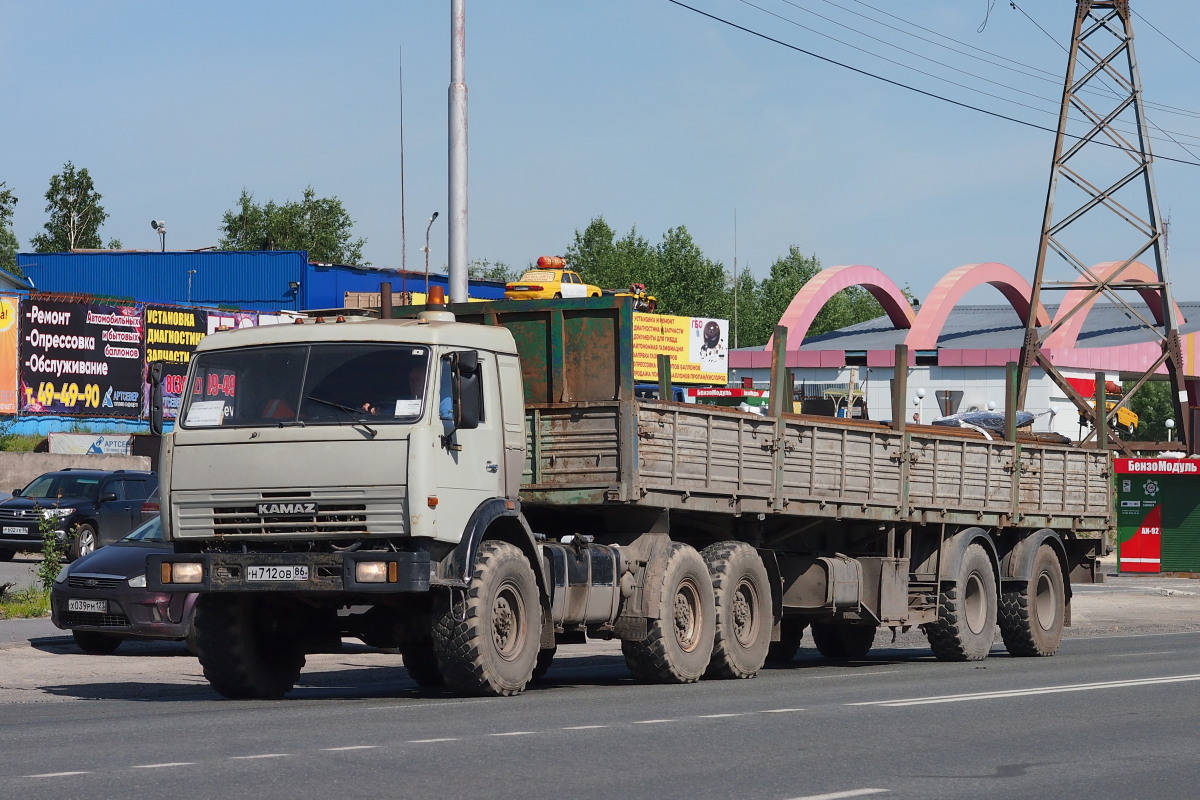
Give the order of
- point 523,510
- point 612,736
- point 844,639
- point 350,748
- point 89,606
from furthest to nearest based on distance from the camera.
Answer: point 844,639
point 89,606
point 523,510
point 612,736
point 350,748

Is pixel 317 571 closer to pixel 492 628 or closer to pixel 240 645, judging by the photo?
pixel 492 628

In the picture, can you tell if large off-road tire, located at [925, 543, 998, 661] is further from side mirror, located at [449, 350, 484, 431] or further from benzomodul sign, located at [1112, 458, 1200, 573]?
benzomodul sign, located at [1112, 458, 1200, 573]

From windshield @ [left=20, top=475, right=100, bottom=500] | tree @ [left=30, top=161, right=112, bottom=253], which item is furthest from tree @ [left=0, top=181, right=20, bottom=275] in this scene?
windshield @ [left=20, top=475, right=100, bottom=500]

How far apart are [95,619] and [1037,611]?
34.5 ft

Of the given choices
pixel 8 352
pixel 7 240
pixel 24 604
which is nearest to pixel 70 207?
pixel 7 240

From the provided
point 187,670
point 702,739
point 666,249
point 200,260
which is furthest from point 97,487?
point 666,249

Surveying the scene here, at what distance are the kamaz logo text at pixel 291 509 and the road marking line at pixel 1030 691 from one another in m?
4.27

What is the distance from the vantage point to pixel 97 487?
31.1 m

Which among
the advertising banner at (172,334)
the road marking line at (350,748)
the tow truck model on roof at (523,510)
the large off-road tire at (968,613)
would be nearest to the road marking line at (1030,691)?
the tow truck model on roof at (523,510)

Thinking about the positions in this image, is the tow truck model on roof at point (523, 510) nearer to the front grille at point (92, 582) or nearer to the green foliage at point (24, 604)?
the front grille at point (92, 582)

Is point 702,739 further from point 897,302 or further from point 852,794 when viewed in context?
point 897,302

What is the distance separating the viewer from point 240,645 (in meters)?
13.1

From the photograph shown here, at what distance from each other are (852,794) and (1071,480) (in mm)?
13845

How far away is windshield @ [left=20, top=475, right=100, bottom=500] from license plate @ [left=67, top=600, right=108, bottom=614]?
15022mm
